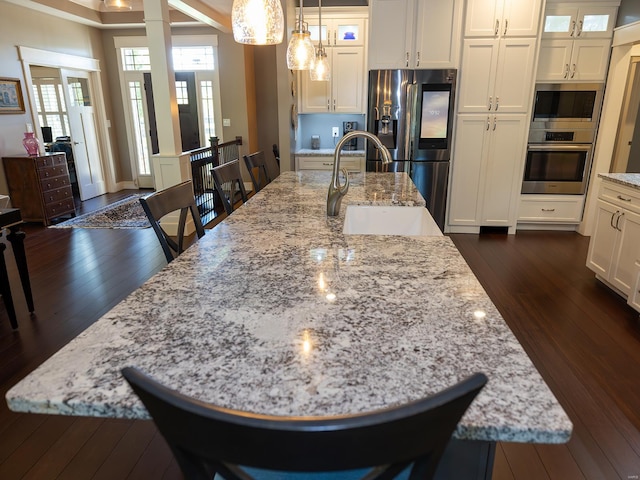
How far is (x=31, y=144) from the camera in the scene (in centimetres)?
488

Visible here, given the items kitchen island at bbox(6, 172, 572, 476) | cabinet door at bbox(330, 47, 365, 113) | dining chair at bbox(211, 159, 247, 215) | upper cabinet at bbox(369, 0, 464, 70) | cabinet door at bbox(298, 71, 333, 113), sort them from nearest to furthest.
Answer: kitchen island at bbox(6, 172, 572, 476), dining chair at bbox(211, 159, 247, 215), upper cabinet at bbox(369, 0, 464, 70), cabinet door at bbox(330, 47, 365, 113), cabinet door at bbox(298, 71, 333, 113)

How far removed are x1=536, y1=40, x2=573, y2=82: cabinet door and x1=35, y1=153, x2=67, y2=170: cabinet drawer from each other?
569cm

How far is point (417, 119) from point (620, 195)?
2003 mm

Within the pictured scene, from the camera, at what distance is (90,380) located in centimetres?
74

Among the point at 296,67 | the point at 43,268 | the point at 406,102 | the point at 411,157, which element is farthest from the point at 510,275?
the point at 43,268

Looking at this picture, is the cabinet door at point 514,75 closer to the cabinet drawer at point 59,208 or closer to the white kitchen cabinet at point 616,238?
the white kitchen cabinet at point 616,238

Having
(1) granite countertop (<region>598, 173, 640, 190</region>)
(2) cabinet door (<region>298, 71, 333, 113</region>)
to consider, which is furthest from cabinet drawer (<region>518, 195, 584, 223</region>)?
(2) cabinet door (<region>298, 71, 333, 113</region>)

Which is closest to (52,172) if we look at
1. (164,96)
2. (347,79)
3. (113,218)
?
(113,218)

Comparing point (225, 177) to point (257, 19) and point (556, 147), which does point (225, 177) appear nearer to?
point (257, 19)

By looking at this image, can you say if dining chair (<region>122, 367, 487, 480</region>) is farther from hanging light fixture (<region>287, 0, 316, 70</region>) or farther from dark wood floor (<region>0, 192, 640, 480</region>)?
hanging light fixture (<region>287, 0, 316, 70</region>)

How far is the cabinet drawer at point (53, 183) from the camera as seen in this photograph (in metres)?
4.94

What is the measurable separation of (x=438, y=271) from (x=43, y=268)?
12.2 ft

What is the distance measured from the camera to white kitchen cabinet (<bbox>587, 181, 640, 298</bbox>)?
110 inches

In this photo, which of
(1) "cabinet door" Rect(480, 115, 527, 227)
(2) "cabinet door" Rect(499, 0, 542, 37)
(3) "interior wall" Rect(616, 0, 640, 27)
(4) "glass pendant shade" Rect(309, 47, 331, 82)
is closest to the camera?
(4) "glass pendant shade" Rect(309, 47, 331, 82)
